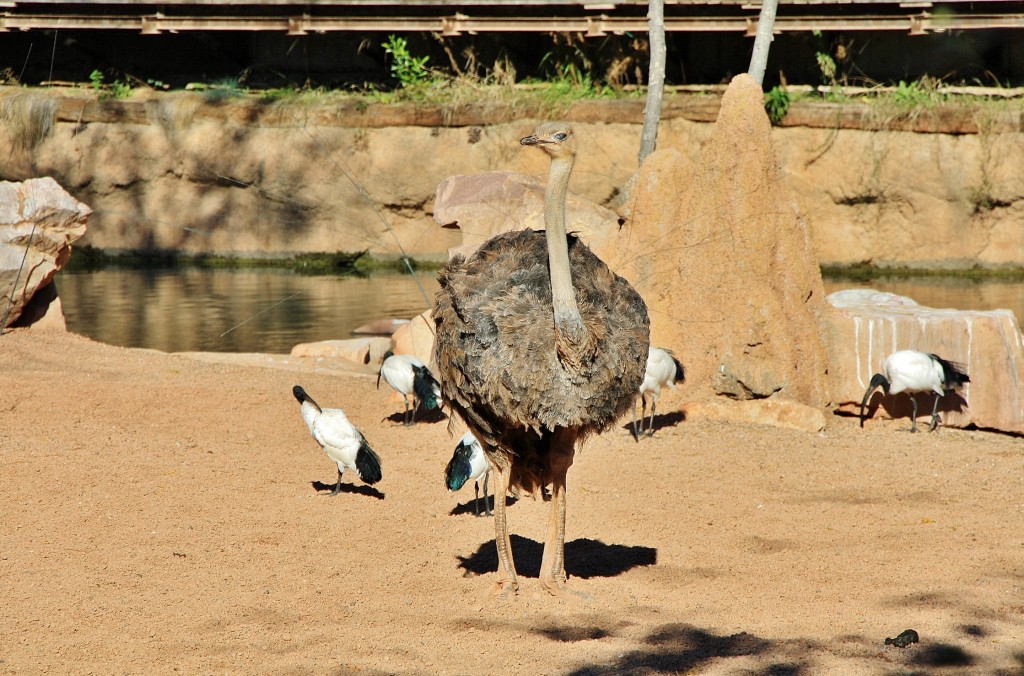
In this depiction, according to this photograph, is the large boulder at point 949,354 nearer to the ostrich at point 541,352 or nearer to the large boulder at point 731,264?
the large boulder at point 731,264

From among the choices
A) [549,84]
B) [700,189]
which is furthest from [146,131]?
[700,189]

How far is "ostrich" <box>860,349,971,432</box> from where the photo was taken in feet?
28.1

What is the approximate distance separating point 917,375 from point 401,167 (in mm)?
12431

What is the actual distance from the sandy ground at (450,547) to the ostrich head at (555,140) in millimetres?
2094

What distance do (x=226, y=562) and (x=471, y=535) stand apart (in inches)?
57.8

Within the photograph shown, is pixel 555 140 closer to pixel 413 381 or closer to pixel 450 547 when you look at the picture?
pixel 450 547

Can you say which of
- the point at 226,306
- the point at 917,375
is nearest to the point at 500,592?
the point at 917,375

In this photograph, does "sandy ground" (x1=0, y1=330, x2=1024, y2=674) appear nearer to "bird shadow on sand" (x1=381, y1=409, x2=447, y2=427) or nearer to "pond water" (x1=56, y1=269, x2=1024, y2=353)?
"bird shadow on sand" (x1=381, y1=409, x2=447, y2=427)

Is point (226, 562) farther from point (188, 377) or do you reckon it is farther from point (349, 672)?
point (188, 377)

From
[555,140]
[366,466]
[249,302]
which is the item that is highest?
[555,140]

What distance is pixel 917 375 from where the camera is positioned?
28.1 feet

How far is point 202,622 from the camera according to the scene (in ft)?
17.1

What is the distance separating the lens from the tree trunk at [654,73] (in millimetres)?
14133

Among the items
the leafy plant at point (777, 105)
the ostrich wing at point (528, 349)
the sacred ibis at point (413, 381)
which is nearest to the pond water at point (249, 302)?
the leafy plant at point (777, 105)
